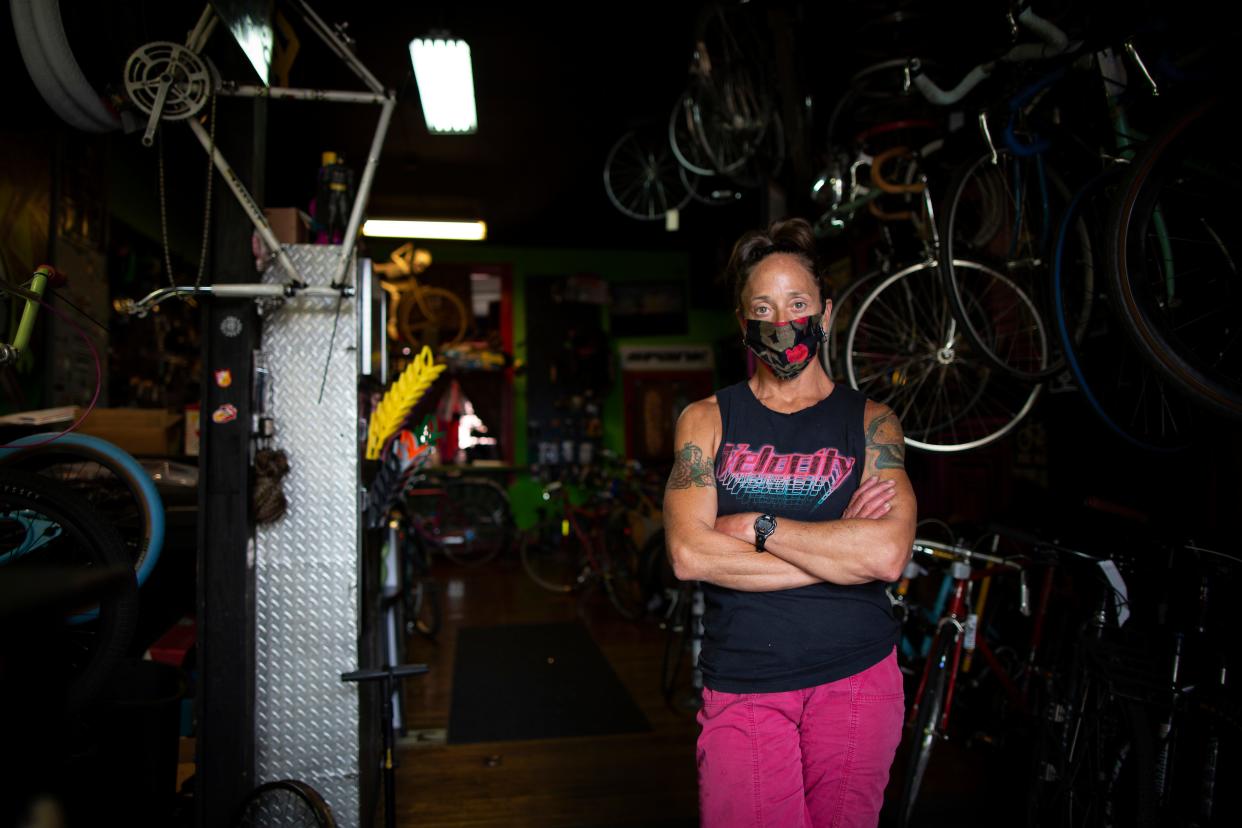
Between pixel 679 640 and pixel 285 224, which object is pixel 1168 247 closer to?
pixel 285 224

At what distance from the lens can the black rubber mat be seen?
3785 millimetres

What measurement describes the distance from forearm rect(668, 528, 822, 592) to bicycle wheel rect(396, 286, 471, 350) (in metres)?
7.85

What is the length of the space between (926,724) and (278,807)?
2.10 meters

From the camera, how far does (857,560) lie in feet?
5.07

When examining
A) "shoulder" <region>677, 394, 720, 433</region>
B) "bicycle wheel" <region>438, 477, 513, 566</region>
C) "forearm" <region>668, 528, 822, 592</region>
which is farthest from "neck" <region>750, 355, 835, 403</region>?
"bicycle wheel" <region>438, 477, 513, 566</region>

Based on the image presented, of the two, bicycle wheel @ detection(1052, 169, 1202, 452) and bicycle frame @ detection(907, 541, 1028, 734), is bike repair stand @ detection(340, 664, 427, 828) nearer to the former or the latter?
bicycle frame @ detection(907, 541, 1028, 734)

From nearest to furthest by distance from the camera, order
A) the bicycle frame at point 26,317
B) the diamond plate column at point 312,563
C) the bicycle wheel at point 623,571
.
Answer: the bicycle frame at point 26,317 < the diamond plate column at point 312,563 < the bicycle wheel at point 623,571

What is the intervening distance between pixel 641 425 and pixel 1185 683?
7.84 meters

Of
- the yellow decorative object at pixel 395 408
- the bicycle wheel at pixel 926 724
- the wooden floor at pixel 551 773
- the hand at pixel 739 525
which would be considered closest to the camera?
the hand at pixel 739 525

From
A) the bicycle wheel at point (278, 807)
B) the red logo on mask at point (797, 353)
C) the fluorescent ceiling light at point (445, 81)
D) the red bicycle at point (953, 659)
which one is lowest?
the bicycle wheel at point (278, 807)

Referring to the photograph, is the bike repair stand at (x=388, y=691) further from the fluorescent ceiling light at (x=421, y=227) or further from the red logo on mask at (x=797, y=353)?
the fluorescent ceiling light at (x=421, y=227)

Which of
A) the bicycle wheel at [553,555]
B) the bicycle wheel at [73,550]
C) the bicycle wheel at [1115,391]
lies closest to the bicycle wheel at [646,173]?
the bicycle wheel at [553,555]

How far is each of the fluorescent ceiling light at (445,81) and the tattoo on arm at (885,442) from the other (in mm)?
3361

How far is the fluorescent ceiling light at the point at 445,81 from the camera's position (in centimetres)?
414
